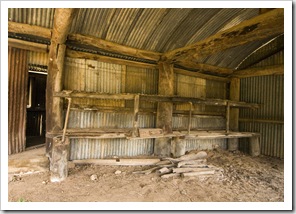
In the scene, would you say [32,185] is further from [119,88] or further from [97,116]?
[119,88]

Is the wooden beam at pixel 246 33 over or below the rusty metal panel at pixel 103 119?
over

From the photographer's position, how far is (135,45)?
271 inches

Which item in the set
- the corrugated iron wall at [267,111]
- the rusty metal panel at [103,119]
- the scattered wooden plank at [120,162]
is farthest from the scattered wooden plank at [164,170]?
the corrugated iron wall at [267,111]

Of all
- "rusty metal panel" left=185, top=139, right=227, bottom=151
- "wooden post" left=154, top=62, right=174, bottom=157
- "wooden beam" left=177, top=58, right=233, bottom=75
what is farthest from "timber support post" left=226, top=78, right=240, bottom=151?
"wooden post" left=154, top=62, right=174, bottom=157

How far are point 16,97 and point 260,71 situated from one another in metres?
9.91

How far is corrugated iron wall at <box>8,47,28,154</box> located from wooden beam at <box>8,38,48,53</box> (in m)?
0.18

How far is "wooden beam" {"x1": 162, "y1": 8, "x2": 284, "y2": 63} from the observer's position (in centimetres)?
371

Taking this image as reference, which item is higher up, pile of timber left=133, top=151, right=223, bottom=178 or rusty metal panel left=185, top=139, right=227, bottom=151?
rusty metal panel left=185, top=139, right=227, bottom=151

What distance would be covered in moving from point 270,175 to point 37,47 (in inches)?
347

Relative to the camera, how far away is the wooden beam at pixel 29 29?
16.2 feet

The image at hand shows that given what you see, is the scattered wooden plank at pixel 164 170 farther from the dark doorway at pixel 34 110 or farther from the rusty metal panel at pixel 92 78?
the dark doorway at pixel 34 110

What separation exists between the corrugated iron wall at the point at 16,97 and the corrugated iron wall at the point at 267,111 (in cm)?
995

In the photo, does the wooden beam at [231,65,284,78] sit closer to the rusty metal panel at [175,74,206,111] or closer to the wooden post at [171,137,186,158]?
the rusty metal panel at [175,74,206,111]

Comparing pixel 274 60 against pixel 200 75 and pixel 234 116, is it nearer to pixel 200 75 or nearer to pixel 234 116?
pixel 234 116
